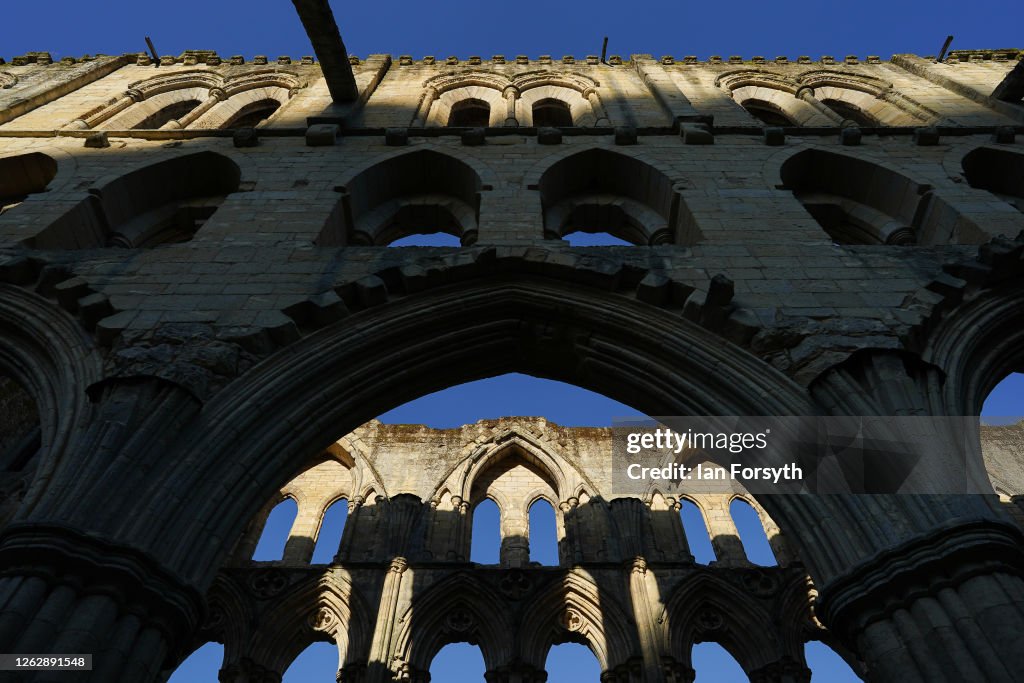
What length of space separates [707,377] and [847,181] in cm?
554

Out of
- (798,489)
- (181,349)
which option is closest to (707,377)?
(798,489)

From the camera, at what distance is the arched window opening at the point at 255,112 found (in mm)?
13242

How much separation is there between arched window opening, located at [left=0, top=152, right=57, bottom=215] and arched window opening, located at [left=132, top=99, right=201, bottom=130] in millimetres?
2925

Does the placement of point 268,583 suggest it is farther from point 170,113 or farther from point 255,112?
point 170,113

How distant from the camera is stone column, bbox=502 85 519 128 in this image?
11.4 m

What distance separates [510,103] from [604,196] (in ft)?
12.6

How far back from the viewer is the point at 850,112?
13430mm

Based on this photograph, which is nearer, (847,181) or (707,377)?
(707,377)

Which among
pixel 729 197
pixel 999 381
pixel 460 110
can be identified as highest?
pixel 460 110

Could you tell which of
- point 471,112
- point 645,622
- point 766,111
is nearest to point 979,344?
point 645,622

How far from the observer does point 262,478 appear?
530 centimetres

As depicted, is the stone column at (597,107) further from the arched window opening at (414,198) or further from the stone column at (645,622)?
the stone column at (645,622)

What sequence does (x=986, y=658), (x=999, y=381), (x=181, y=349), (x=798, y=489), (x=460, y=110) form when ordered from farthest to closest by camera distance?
(x=460, y=110) < (x=999, y=381) < (x=181, y=349) < (x=798, y=489) < (x=986, y=658)

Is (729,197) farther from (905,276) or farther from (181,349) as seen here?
(181,349)
